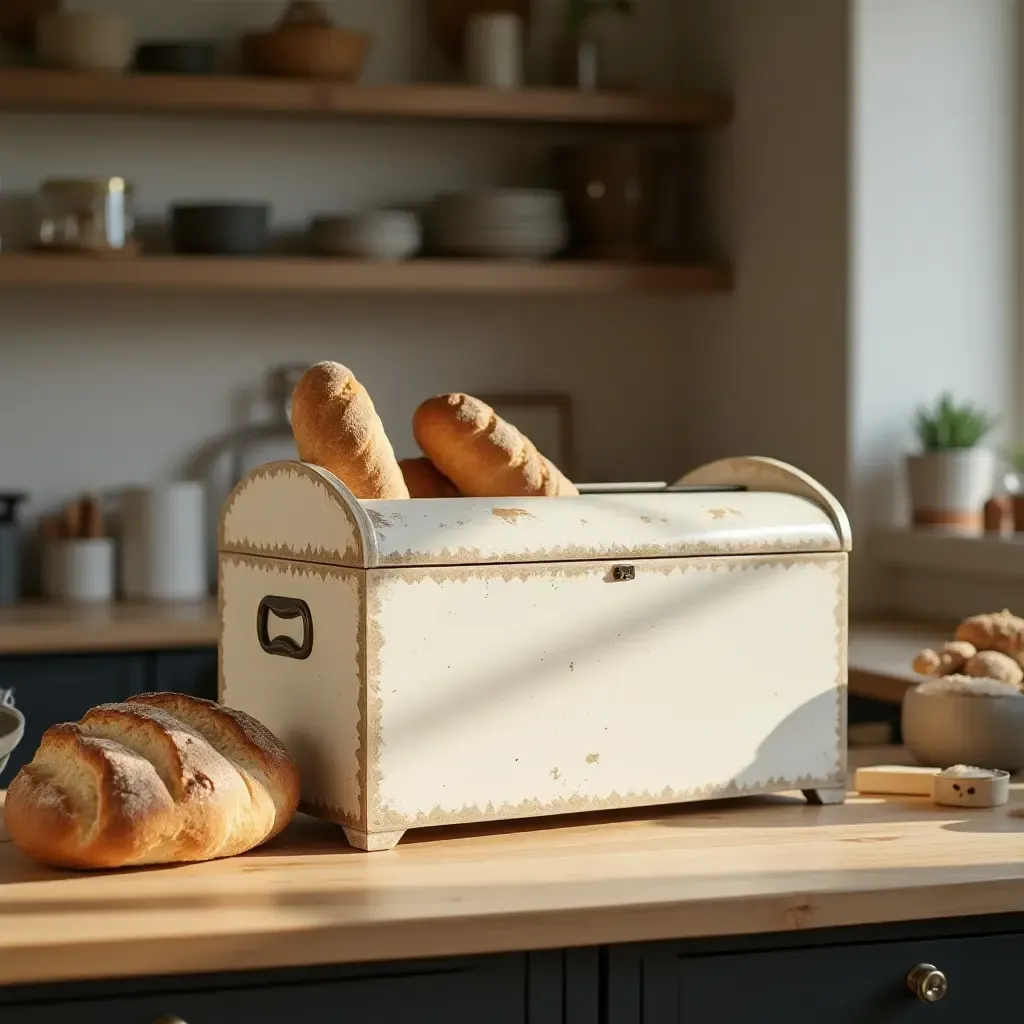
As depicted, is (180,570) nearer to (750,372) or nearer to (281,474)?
(750,372)

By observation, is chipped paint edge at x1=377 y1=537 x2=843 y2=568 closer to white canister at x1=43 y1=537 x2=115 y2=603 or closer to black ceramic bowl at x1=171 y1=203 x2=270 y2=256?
black ceramic bowl at x1=171 y1=203 x2=270 y2=256

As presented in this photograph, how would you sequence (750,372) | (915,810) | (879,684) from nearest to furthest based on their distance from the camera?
(915,810) → (879,684) → (750,372)

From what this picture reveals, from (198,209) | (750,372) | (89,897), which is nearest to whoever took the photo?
(89,897)

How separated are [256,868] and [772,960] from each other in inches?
15.8

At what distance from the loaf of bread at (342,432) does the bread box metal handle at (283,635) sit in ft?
0.36

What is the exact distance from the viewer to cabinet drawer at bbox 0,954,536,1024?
115 centimetres

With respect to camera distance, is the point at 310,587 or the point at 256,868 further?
the point at 310,587

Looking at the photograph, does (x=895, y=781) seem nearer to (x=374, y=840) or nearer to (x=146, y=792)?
(x=374, y=840)

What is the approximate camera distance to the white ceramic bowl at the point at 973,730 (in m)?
1.70

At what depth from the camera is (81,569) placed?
3.55 meters

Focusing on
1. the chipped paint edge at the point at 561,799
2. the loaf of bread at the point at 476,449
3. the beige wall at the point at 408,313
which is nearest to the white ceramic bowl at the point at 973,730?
the chipped paint edge at the point at 561,799

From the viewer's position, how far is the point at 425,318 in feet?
12.7

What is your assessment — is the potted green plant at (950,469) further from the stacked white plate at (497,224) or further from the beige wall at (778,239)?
the stacked white plate at (497,224)

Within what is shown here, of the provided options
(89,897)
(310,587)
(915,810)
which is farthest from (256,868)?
(915,810)
